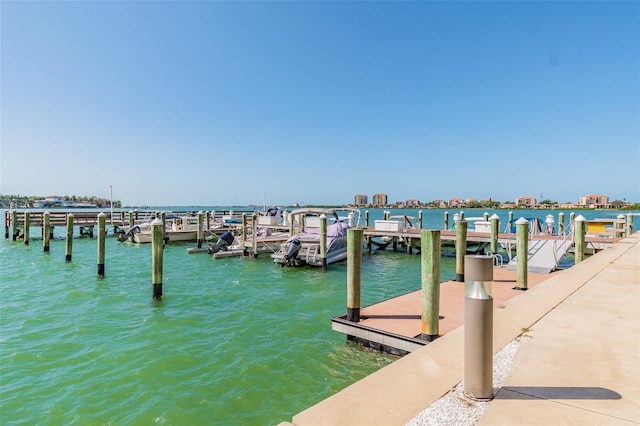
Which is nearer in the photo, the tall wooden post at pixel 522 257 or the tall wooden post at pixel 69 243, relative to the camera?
the tall wooden post at pixel 522 257

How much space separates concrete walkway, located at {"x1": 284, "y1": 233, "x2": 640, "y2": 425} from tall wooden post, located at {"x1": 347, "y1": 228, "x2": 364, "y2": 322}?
2881 millimetres

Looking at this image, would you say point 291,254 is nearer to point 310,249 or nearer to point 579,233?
point 310,249

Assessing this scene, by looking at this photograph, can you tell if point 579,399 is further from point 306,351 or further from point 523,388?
point 306,351

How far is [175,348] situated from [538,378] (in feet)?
22.4

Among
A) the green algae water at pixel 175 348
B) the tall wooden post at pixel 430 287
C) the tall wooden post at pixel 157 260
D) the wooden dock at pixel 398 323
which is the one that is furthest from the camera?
the tall wooden post at pixel 157 260

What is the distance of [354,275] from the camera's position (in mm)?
7453

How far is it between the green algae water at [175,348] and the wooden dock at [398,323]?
334 mm

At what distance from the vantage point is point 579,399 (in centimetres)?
260

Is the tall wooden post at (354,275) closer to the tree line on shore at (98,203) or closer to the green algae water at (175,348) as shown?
the green algae water at (175,348)

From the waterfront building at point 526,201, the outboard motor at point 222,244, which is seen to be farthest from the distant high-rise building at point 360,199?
the outboard motor at point 222,244

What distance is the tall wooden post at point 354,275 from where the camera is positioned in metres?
7.26

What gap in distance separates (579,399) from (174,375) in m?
6.03

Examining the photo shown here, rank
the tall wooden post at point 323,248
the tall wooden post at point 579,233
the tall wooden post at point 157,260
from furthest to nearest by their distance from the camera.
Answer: the tall wooden post at point 323,248 < the tall wooden post at point 579,233 < the tall wooden post at point 157,260

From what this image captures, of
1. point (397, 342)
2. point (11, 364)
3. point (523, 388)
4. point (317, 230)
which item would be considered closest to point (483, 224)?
point (317, 230)
